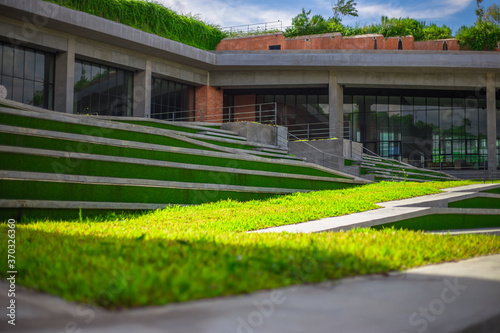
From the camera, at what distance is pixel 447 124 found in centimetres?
3747

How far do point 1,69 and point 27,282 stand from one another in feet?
74.1

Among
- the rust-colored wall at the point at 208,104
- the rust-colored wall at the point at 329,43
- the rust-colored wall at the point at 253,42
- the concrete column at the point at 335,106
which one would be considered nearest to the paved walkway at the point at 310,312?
the concrete column at the point at 335,106

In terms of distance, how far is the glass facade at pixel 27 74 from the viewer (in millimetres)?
23234

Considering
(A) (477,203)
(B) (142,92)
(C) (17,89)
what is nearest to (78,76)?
(C) (17,89)

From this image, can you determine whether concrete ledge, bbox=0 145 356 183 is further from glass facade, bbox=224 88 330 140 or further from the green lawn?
glass facade, bbox=224 88 330 140

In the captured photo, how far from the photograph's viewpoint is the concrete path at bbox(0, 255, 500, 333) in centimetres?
291

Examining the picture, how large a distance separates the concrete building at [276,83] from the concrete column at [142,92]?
63mm

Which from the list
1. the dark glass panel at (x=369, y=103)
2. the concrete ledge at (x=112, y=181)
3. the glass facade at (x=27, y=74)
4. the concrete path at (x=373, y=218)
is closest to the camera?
the concrete path at (x=373, y=218)

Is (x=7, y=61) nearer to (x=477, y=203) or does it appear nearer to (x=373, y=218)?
(x=373, y=218)

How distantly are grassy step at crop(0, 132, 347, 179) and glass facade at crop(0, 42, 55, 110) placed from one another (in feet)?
48.5

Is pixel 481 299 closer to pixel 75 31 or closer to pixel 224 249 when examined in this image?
pixel 224 249

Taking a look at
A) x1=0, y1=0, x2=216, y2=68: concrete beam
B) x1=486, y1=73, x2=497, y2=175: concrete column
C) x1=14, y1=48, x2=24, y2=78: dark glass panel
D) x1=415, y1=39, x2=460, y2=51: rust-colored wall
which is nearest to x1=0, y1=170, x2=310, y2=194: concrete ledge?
x1=0, y1=0, x2=216, y2=68: concrete beam

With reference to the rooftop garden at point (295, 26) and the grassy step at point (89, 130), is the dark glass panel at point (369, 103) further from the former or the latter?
the grassy step at point (89, 130)

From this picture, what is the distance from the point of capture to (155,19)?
28078 millimetres
